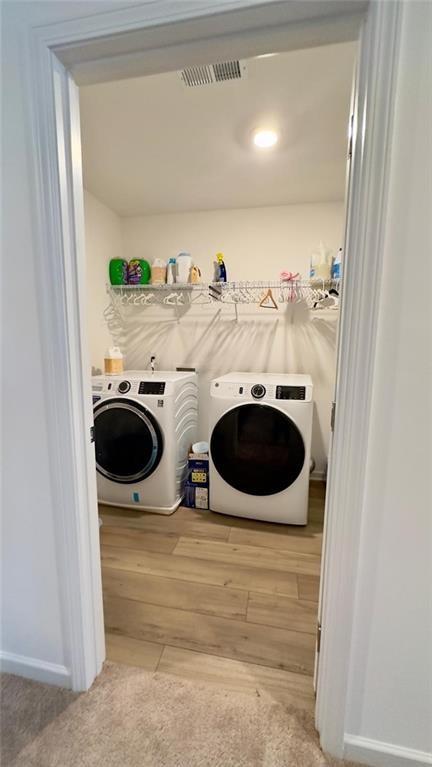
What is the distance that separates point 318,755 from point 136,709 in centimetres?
56

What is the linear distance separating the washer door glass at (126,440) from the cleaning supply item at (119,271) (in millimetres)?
1042

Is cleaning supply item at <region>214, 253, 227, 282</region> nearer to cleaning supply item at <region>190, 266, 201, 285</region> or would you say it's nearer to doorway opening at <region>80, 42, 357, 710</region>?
doorway opening at <region>80, 42, 357, 710</region>

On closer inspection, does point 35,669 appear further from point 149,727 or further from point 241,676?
point 241,676

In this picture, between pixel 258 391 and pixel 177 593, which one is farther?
pixel 258 391

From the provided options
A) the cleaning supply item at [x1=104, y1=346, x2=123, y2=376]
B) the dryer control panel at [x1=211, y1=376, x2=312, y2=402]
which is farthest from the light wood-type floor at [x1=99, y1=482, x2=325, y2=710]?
the cleaning supply item at [x1=104, y1=346, x2=123, y2=376]

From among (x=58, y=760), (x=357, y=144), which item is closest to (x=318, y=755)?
(x=58, y=760)

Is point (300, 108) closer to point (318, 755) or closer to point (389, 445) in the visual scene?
point (389, 445)

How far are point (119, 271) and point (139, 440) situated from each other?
1378 millimetres

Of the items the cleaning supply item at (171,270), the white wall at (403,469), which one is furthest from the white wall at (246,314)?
the white wall at (403,469)

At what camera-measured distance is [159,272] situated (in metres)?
2.32

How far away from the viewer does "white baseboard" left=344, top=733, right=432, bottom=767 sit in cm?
83

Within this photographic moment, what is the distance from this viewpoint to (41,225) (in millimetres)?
845

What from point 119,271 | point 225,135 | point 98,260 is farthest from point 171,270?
point 225,135

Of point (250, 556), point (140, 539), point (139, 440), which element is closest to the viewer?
point (250, 556)
